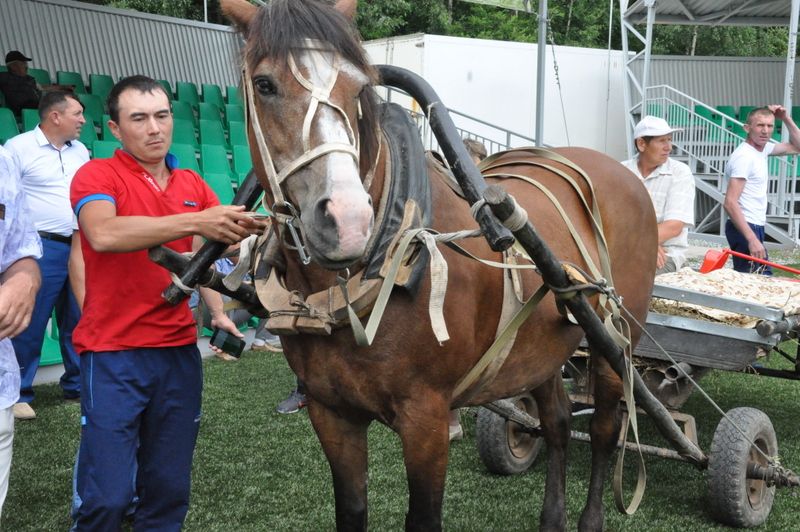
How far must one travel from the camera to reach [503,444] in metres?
4.67

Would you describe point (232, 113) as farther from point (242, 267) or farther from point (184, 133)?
point (242, 267)

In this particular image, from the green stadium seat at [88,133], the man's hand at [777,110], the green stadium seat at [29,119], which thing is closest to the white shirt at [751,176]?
the man's hand at [777,110]

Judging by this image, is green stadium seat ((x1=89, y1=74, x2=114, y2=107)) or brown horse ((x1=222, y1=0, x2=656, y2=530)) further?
green stadium seat ((x1=89, y1=74, x2=114, y2=107))

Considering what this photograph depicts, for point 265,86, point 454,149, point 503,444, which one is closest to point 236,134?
point 503,444

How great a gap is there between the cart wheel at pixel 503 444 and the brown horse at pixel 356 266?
1306 millimetres

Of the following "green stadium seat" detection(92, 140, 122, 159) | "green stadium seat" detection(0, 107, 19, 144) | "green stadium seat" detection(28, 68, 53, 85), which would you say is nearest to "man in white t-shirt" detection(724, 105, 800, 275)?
"green stadium seat" detection(92, 140, 122, 159)

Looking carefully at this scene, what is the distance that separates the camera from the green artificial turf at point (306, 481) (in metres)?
4.15

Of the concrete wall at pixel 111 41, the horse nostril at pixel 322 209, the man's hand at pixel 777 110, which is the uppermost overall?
the concrete wall at pixel 111 41

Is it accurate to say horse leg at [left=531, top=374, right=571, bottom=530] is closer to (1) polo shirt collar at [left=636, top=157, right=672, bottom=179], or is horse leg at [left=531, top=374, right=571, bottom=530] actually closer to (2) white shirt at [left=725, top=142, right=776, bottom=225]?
(1) polo shirt collar at [left=636, top=157, right=672, bottom=179]

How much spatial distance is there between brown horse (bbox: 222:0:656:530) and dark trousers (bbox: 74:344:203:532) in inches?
21.4

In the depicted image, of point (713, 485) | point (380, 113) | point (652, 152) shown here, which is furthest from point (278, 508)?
point (652, 152)

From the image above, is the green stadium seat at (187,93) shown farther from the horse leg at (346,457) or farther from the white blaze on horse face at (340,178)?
the white blaze on horse face at (340,178)

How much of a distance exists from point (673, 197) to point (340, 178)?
3.39 m

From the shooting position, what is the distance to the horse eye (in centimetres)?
228
